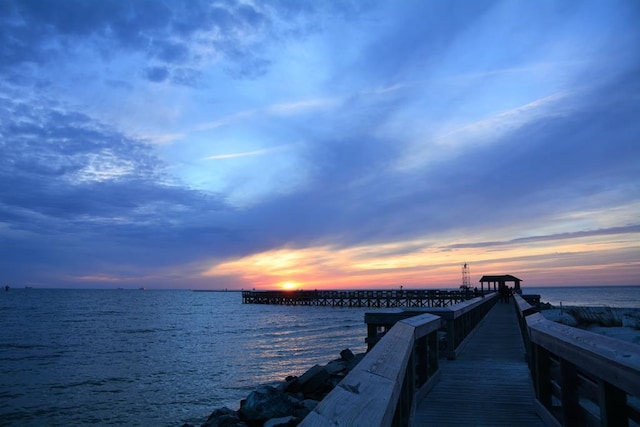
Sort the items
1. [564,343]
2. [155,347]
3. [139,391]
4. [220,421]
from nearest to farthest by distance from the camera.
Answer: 1. [564,343]
2. [220,421]
3. [139,391]
4. [155,347]

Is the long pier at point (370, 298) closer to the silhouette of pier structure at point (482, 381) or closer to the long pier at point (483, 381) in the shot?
the silhouette of pier structure at point (482, 381)

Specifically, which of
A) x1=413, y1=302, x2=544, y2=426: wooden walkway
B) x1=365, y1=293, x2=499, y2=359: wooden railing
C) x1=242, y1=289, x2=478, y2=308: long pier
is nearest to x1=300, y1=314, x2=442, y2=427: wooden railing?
x1=413, y1=302, x2=544, y2=426: wooden walkway

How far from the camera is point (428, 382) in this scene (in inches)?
244

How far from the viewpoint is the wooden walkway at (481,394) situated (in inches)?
201

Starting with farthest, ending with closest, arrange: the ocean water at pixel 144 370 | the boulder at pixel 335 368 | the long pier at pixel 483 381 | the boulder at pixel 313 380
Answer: the ocean water at pixel 144 370, the boulder at pixel 335 368, the boulder at pixel 313 380, the long pier at pixel 483 381

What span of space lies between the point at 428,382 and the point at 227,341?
2669 centimetres

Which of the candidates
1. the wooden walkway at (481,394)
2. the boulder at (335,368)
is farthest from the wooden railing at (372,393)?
the boulder at (335,368)

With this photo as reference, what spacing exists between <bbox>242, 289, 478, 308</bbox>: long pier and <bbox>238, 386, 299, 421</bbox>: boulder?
45.8 metres

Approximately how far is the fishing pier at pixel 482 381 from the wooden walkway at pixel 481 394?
0.01 metres

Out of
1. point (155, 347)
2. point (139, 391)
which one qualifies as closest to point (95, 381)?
point (139, 391)

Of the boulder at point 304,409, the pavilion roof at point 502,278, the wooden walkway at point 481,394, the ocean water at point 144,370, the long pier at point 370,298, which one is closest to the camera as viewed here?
the wooden walkway at point 481,394

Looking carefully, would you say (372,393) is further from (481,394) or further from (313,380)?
(313,380)

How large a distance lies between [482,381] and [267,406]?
4.67 m

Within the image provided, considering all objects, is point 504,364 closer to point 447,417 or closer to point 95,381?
point 447,417
